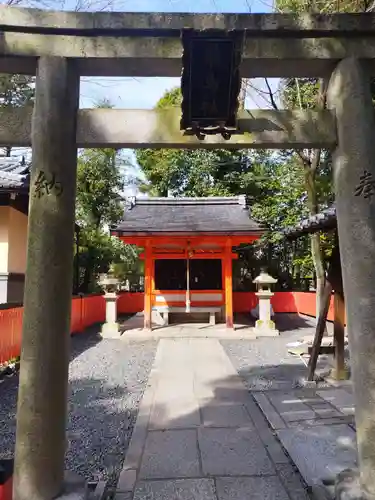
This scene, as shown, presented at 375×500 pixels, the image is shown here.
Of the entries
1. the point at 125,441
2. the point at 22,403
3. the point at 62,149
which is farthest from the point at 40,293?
the point at 125,441

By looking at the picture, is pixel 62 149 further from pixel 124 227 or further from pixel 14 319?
pixel 124 227

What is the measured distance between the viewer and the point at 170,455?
11.5 ft

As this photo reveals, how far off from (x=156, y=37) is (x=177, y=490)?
3.40m

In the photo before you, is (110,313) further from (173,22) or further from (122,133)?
(173,22)

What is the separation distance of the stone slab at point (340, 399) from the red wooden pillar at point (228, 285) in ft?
21.7

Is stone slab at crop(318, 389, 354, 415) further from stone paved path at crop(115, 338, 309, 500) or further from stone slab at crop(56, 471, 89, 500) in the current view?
stone slab at crop(56, 471, 89, 500)

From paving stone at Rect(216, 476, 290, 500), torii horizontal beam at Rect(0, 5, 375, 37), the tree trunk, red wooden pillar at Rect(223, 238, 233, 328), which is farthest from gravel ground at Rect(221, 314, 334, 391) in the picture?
torii horizontal beam at Rect(0, 5, 375, 37)

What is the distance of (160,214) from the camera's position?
46.9ft

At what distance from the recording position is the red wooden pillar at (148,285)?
11992 mm

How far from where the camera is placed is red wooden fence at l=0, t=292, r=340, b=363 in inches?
277

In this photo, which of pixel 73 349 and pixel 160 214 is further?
pixel 160 214

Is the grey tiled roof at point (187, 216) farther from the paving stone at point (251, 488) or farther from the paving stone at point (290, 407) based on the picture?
the paving stone at point (251, 488)

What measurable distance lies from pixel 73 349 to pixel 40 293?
7.53 meters

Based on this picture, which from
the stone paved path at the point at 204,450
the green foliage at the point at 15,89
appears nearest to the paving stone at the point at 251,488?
the stone paved path at the point at 204,450
